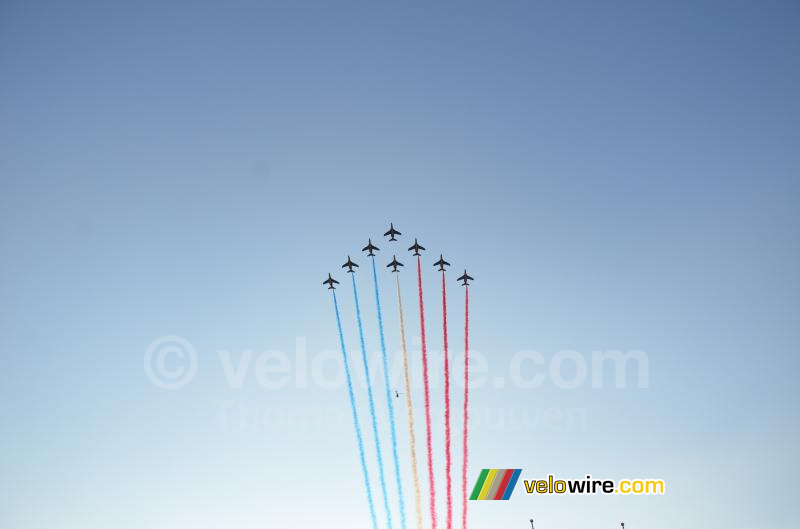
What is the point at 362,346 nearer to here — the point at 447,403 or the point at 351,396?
the point at 351,396

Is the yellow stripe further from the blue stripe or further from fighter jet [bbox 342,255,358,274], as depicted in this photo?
fighter jet [bbox 342,255,358,274]

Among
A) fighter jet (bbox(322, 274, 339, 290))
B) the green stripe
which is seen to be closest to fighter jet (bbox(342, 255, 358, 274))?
fighter jet (bbox(322, 274, 339, 290))

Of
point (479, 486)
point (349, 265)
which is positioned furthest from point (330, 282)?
point (479, 486)

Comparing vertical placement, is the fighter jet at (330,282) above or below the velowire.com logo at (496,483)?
above

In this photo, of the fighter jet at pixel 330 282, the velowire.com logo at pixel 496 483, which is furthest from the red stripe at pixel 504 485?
the fighter jet at pixel 330 282

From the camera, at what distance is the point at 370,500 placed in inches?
1877

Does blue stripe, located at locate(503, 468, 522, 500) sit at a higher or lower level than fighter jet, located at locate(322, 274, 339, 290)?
lower

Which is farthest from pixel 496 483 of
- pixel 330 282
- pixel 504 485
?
pixel 330 282

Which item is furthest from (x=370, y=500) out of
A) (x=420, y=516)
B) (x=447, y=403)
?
(x=447, y=403)

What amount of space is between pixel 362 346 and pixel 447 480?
1757 cm

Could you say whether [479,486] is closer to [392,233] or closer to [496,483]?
[496,483]

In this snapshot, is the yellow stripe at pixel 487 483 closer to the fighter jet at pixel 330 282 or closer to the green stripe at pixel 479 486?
the green stripe at pixel 479 486

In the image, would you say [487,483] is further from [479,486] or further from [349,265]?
[349,265]

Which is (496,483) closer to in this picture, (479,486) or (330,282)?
(479,486)
